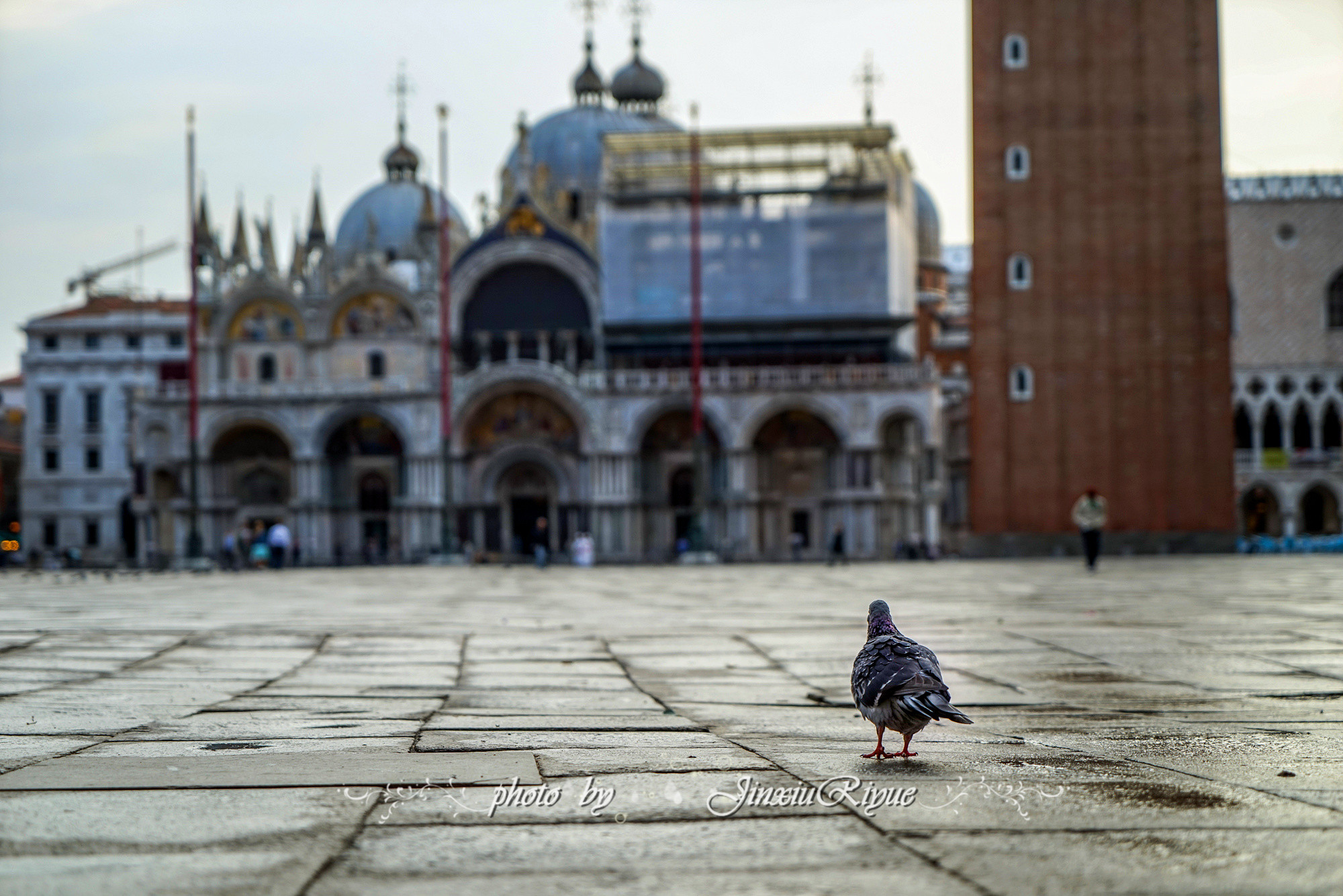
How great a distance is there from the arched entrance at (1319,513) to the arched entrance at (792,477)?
23.9 m

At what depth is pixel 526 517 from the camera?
52531 millimetres

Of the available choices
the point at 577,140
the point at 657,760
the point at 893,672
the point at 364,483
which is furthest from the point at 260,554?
the point at 893,672

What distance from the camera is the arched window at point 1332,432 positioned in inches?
2394

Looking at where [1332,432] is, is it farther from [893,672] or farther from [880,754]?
[893,672]

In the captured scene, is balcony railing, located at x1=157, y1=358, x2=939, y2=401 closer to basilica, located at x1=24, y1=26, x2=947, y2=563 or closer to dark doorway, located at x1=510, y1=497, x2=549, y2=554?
basilica, located at x1=24, y1=26, x2=947, y2=563

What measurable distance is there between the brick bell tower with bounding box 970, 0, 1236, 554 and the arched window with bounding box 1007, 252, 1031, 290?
1.7 inches

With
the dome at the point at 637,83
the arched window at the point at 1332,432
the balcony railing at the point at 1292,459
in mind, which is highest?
the dome at the point at 637,83

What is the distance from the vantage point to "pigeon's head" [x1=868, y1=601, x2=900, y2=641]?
5.81 metres

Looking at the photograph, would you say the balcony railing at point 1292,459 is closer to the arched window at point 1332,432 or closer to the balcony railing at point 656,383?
the arched window at point 1332,432

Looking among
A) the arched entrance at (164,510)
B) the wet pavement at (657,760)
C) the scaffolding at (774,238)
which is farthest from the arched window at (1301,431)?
the wet pavement at (657,760)

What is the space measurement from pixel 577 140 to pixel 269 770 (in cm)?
6225

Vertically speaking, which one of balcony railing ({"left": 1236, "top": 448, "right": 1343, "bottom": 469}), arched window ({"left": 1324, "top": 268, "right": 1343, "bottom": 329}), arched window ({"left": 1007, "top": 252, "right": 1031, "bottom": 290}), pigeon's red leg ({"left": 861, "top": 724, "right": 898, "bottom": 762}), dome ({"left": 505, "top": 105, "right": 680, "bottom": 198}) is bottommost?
pigeon's red leg ({"left": 861, "top": 724, "right": 898, "bottom": 762})

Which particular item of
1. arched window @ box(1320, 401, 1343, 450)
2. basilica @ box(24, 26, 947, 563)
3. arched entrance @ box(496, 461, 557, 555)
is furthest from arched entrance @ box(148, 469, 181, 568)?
arched window @ box(1320, 401, 1343, 450)

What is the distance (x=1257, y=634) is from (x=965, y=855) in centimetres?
849
